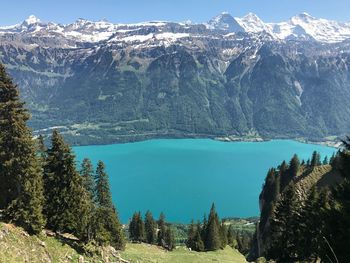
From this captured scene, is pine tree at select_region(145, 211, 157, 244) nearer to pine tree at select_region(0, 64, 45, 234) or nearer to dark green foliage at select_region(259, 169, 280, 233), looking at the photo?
dark green foliage at select_region(259, 169, 280, 233)

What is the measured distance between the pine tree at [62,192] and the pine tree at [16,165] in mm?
4693

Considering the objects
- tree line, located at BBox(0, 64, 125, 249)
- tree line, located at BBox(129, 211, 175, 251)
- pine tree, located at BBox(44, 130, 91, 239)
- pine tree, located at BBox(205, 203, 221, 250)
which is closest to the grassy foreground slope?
tree line, located at BBox(0, 64, 125, 249)

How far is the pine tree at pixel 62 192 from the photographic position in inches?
1431

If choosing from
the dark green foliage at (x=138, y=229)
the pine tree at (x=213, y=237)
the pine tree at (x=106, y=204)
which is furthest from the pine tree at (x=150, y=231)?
the pine tree at (x=106, y=204)

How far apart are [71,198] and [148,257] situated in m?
11.8

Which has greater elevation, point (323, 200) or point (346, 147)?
point (346, 147)

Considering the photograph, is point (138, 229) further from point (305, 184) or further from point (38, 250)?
point (38, 250)

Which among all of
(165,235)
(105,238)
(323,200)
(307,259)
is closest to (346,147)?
(323,200)

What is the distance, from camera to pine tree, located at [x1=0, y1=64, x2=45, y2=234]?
30.3m

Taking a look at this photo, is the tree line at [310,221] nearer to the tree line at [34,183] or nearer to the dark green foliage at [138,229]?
the tree line at [34,183]

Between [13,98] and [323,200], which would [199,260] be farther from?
[13,98]

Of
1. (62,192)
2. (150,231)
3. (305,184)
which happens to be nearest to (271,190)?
(305,184)

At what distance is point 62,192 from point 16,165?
705 centimetres

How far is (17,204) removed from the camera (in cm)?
3031
